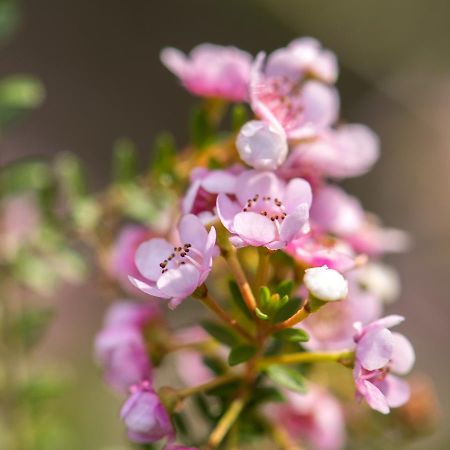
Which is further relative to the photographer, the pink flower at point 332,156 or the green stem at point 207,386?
the pink flower at point 332,156

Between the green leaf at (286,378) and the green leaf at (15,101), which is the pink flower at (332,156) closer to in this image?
the green leaf at (286,378)

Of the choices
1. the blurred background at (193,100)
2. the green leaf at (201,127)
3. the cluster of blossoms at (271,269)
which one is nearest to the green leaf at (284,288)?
the cluster of blossoms at (271,269)

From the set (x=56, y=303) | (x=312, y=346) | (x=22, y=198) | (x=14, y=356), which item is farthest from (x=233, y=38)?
(x=312, y=346)

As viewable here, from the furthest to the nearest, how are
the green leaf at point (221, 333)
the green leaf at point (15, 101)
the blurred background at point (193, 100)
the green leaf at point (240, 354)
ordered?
the blurred background at point (193, 100) → the green leaf at point (15, 101) → the green leaf at point (221, 333) → the green leaf at point (240, 354)

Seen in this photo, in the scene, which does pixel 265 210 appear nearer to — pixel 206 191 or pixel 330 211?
pixel 206 191

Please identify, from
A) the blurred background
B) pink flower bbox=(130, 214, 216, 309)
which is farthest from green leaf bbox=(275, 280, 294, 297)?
the blurred background

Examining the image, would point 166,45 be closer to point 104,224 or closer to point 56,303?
point 56,303

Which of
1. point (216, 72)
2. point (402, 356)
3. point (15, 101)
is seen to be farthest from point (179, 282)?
point (15, 101)
